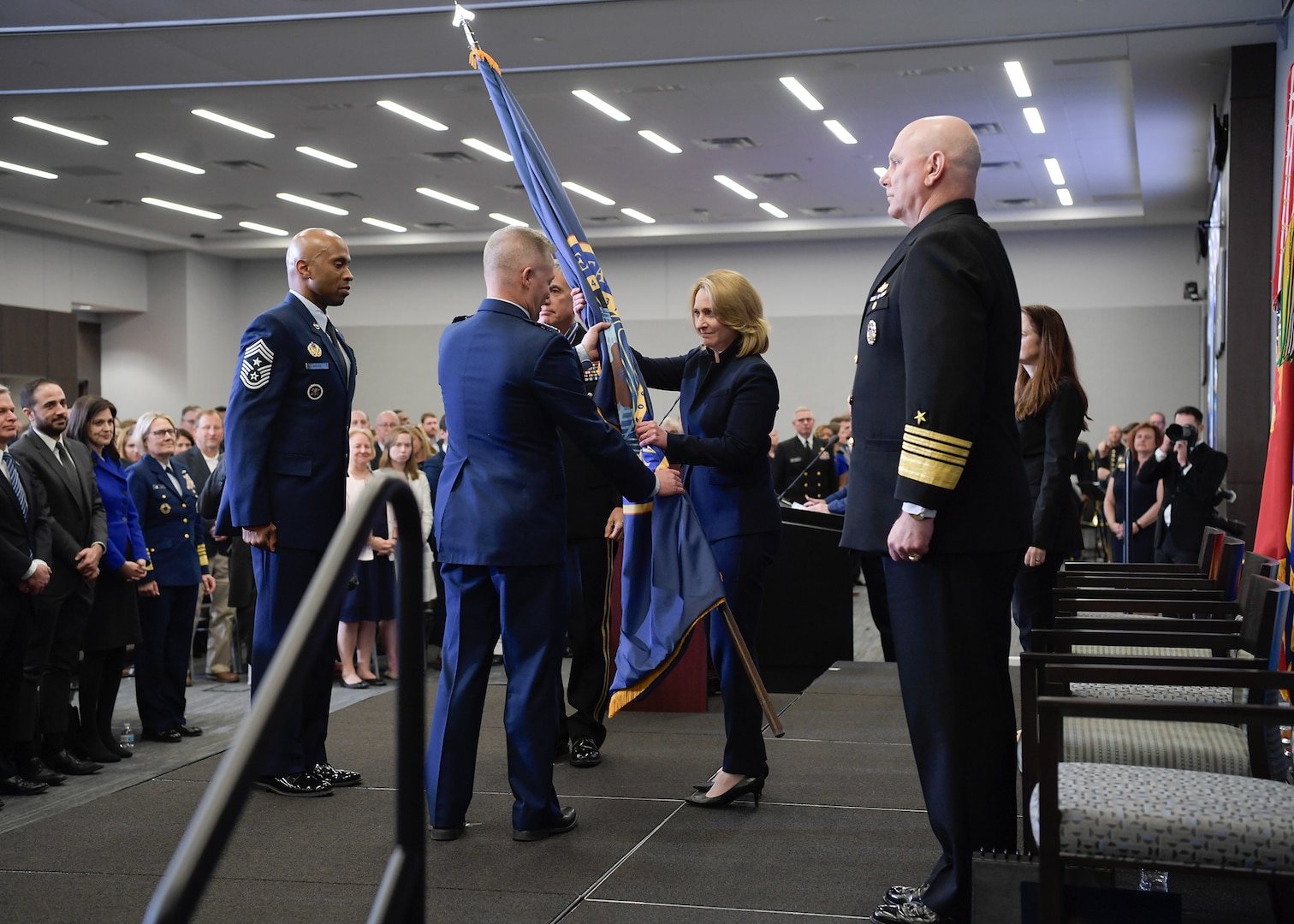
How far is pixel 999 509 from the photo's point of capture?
7.87 ft

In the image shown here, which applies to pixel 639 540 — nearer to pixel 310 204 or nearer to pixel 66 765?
pixel 66 765

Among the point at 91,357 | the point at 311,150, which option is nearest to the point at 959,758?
the point at 311,150

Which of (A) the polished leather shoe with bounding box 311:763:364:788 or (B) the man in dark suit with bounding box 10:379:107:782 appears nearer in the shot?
(A) the polished leather shoe with bounding box 311:763:364:788

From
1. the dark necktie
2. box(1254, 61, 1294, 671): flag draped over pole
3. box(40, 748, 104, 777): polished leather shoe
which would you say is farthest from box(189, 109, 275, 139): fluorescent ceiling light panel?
box(1254, 61, 1294, 671): flag draped over pole

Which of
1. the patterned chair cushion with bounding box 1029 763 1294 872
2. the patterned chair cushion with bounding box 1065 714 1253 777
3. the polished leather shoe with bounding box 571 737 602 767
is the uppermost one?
the patterned chair cushion with bounding box 1029 763 1294 872

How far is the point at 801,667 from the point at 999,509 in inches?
165

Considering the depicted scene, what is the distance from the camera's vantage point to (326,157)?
1299cm

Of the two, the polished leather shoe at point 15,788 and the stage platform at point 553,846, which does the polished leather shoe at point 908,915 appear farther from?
the polished leather shoe at point 15,788

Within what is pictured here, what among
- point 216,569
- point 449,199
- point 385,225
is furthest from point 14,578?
point 385,225

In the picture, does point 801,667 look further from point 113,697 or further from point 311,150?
point 311,150

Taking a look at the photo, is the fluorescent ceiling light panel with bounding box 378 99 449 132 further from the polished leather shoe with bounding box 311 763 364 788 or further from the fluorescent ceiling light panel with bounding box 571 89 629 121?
the polished leather shoe with bounding box 311 763 364 788

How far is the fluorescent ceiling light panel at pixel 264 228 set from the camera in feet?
56.9

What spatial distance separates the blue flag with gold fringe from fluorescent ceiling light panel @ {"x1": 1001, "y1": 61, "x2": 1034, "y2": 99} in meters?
6.74

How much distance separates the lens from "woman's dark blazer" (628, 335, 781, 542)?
11.2 feet
